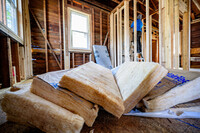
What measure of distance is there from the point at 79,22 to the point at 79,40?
0.94 metres

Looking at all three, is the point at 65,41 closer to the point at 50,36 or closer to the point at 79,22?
the point at 50,36

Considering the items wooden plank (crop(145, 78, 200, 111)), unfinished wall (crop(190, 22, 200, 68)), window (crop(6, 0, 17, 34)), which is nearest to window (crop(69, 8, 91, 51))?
window (crop(6, 0, 17, 34))

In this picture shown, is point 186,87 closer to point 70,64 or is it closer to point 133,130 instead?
point 133,130

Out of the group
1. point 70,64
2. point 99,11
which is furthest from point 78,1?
point 70,64

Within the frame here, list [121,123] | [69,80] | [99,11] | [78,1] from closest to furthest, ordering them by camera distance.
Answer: [69,80], [121,123], [78,1], [99,11]

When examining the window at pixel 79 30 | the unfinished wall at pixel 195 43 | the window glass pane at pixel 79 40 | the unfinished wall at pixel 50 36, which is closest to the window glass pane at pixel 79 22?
the window at pixel 79 30

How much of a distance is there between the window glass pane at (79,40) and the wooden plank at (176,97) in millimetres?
4004

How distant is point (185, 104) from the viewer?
85 centimetres

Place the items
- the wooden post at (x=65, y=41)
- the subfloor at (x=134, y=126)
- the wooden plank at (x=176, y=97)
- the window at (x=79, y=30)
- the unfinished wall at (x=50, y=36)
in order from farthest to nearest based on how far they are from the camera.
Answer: the window at (x=79, y=30), the wooden post at (x=65, y=41), the unfinished wall at (x=50, y=36), the wooden plank at (x=176, y=97), the subfloor at (x=134, y=126)

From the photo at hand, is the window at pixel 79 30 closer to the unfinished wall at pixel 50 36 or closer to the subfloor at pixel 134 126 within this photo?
the unfinished wall at pixel 50 36

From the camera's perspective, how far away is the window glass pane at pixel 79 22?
403cm

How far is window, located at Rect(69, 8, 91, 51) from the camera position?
400 centimetres

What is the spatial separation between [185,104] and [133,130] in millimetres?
672

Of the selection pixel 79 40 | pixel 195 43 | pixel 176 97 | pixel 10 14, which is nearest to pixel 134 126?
pixel 176 97
